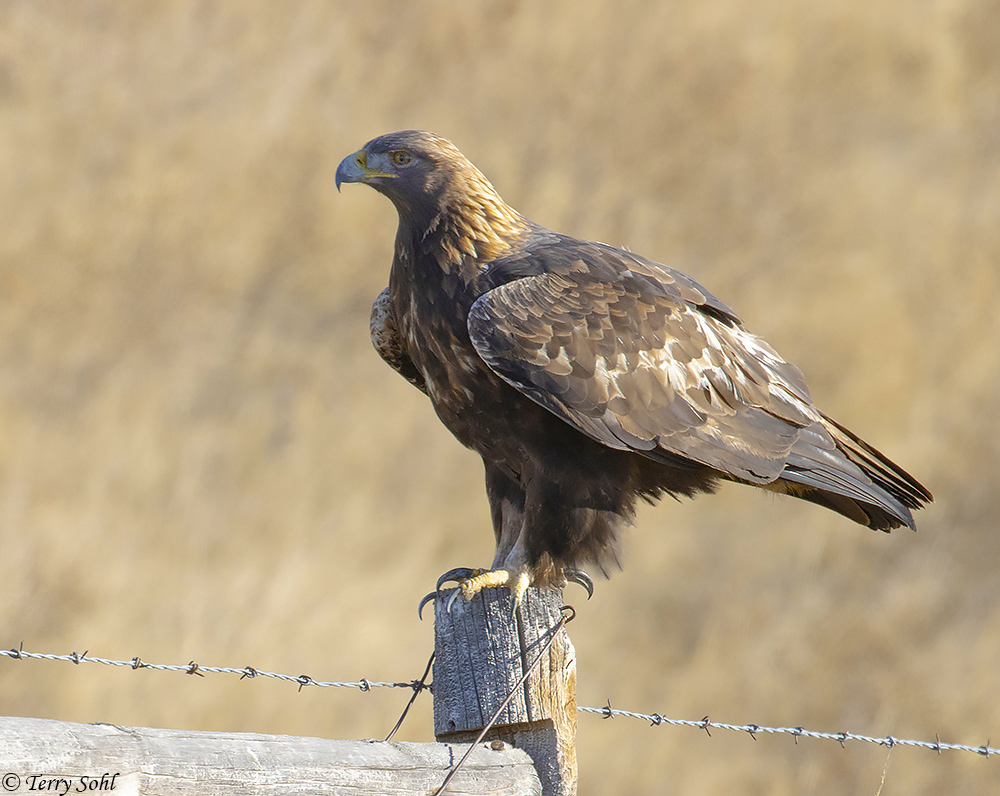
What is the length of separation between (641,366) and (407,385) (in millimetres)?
5753

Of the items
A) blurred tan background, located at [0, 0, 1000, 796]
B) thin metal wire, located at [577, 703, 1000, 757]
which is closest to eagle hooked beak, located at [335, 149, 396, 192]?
thin metal wire, located at [577, 703, 1000, 757]

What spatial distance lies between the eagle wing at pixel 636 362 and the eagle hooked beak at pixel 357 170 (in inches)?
26.5

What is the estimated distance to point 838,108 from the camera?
11797 millimetres

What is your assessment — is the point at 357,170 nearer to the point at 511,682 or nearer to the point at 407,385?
the point at 511,682

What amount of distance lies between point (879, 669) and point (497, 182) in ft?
17.1

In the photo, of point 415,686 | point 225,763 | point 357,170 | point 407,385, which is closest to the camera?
point 225,763

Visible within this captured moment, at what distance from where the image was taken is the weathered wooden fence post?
2.92 meters

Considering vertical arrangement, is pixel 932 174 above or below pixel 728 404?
above

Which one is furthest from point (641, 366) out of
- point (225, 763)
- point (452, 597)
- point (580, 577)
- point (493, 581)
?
point (225, 763)

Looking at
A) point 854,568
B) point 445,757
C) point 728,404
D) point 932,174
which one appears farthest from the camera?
point 932,174

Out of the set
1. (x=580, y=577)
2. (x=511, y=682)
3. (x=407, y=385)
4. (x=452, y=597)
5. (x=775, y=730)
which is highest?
(x=407, y=385)

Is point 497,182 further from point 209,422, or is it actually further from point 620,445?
point 620,445

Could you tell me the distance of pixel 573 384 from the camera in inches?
147

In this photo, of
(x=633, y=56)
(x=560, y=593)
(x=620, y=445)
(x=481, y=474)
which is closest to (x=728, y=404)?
(x=620, y=445)
